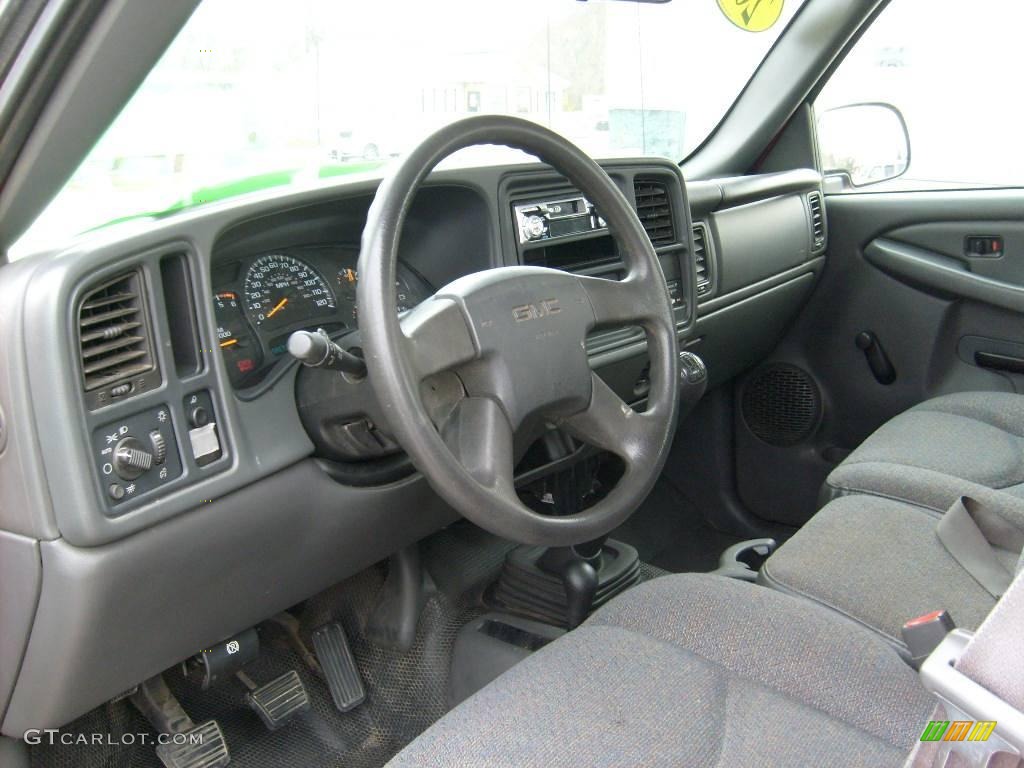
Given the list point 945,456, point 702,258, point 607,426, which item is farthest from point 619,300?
point 702,258

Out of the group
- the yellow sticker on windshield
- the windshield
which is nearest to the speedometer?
the windshield

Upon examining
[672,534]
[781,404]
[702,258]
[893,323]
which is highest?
[702,258]

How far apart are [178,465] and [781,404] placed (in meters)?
1.87

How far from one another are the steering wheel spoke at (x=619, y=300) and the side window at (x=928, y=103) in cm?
152

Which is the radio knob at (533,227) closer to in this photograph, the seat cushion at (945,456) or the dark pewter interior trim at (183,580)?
the dark pewter interior trim at (183,580)

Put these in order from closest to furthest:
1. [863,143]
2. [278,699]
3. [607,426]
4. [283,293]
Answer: [607,426], [283,293], [278,699], [863,143]

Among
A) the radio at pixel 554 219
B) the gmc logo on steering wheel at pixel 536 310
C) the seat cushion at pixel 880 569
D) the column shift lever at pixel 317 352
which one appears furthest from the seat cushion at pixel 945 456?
the column shift lever at pixel 317 352

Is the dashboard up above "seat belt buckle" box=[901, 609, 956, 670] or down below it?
above

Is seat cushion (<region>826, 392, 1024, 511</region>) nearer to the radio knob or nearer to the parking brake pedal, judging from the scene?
the radio knob

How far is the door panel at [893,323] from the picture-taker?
2.38 meters

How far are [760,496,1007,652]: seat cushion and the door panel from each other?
1.01 meters

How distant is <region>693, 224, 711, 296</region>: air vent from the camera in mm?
2166

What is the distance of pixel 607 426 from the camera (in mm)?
1298

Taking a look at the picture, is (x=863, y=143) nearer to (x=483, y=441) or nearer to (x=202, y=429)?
(x=483, y=441)
